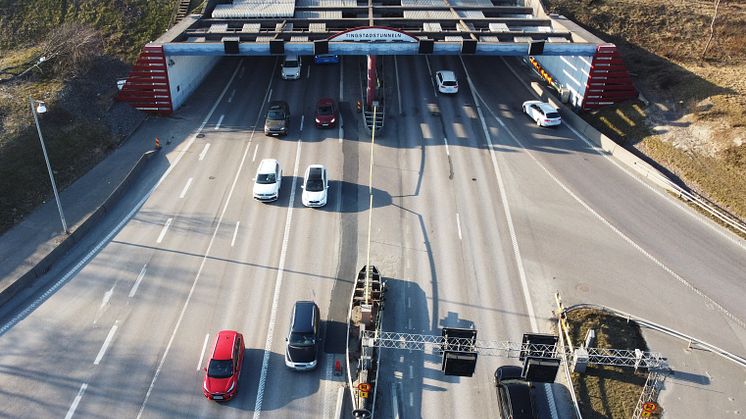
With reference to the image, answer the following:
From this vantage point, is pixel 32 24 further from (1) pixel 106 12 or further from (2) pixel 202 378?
(2) pixel 202 378

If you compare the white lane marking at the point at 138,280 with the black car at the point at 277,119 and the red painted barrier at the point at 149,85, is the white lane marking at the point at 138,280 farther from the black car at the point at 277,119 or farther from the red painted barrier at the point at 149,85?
the red painted barrier at the point at 149,85

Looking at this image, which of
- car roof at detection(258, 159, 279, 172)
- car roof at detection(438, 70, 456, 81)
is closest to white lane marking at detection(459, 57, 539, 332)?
car roof at detection(438, 70, 456, 81)

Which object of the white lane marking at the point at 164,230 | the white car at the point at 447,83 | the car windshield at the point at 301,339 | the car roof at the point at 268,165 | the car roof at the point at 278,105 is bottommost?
the white lane marking at the point at 164,230

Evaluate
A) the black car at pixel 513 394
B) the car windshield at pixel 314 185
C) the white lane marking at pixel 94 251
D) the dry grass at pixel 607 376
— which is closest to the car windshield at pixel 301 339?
the black car at pixel 513 394

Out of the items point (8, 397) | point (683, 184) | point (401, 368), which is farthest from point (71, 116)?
point (683, 184)

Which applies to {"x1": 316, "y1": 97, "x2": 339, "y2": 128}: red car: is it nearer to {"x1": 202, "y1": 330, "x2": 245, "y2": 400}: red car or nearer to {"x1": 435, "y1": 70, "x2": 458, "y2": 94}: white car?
{"x1": 435, "y1": 70, "x2": 458, "y2": 94}: white car

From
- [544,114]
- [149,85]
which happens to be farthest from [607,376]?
[149,85]
